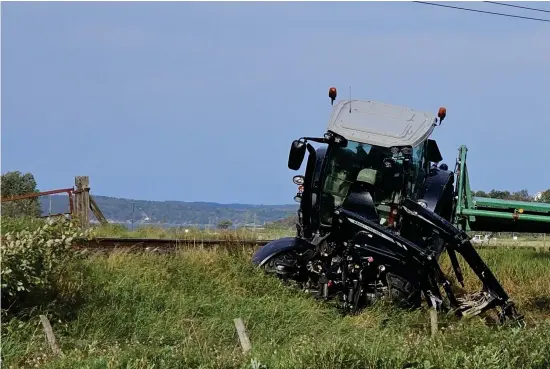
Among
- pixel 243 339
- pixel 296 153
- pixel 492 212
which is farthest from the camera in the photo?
pixel 492 212

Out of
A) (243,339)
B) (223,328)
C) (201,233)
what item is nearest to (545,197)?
(201,233)

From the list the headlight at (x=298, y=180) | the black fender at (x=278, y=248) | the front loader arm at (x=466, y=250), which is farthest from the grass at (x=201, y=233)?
the front loader arm at (x=466, y=250)

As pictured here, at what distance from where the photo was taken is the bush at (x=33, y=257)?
8.70 meters

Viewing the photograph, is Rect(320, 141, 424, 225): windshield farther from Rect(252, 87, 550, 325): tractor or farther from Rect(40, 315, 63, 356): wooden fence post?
Rect(40, 315, 63, 356): wooden fence post

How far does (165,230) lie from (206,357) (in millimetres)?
11487

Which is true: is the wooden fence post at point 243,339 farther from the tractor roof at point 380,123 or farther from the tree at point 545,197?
the tree at point 545,197

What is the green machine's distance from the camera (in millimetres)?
13091

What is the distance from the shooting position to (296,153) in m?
12.2

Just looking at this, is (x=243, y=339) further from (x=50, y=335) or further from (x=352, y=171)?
(x=352, y=171)

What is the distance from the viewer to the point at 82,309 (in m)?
9.84

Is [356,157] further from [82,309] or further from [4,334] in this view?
[4,334]

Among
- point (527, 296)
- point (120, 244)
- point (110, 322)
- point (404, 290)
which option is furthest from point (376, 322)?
point (120, 244)

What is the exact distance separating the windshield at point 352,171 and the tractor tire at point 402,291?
3.89 ft

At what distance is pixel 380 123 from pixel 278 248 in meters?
2.45
